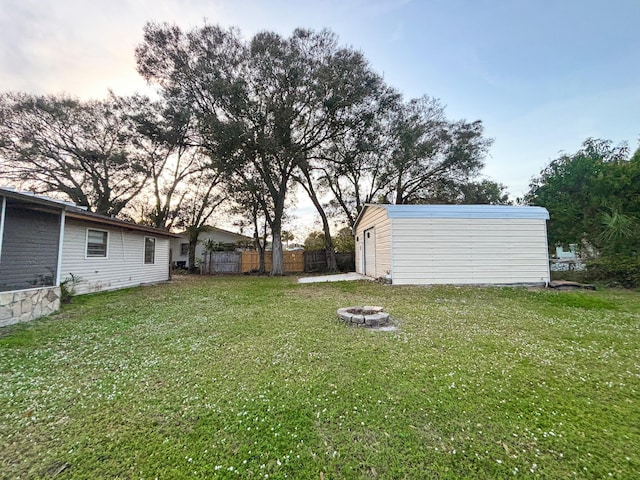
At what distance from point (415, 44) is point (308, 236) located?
16171 millimetres

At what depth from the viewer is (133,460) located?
170 cm

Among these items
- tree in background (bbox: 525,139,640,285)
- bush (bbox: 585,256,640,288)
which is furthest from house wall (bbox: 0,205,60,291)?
tree in background (bbox: 525,139,640,285)

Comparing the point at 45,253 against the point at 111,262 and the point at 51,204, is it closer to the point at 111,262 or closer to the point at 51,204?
the point at 51,204

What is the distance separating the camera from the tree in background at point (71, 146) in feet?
45.2

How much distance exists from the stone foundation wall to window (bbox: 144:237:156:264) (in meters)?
5.53

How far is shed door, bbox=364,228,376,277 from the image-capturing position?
37.3ft

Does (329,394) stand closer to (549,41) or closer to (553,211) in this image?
(549,41)

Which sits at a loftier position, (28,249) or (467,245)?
(467,245)

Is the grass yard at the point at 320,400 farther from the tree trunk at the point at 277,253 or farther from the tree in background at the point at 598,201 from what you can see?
the tree trunk at the point at 277,253

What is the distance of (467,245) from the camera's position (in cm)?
907

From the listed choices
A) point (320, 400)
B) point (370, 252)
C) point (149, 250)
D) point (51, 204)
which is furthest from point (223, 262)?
point (320, 400)

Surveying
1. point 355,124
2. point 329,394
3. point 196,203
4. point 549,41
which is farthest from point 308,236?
point 329,394

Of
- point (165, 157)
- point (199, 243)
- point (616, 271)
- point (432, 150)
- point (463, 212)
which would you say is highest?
point (165, 157)

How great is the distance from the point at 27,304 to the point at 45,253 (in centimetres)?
113
